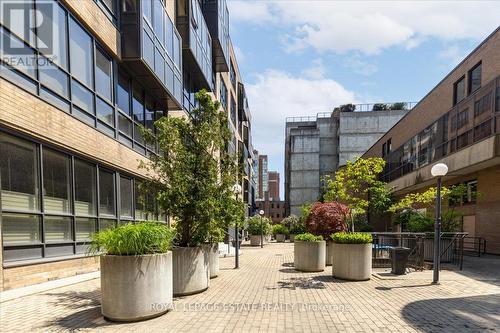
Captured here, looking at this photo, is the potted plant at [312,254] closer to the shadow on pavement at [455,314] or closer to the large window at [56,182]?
the shadow on pavement at [455,314]

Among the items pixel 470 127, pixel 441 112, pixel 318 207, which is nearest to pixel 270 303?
pixel 318 207

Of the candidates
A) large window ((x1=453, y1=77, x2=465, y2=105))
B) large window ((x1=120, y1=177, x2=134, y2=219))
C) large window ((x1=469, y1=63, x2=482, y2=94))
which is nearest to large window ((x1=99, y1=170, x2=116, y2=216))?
large window ((x1=120, y1=177, x2=134, y2=219))

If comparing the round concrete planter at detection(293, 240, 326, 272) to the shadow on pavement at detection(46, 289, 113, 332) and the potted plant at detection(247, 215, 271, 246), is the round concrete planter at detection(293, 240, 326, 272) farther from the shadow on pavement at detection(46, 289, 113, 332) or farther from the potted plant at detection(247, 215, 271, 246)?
the potted plant at detection(247, 215, 271, 246)

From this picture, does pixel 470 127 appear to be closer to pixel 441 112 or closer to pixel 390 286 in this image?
pixel 441 112

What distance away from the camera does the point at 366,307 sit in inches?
242

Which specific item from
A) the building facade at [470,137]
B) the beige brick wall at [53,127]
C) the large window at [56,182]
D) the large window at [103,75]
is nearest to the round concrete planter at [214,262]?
the beige brick wall at [53,127]

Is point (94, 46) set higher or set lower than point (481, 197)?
higher

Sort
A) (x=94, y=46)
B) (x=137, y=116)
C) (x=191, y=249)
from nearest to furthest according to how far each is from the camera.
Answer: (x=191, y=249), (x=94, y=46), (x=137, y=116)

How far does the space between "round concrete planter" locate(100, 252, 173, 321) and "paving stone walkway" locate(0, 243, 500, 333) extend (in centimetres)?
19

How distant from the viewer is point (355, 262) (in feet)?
28.8

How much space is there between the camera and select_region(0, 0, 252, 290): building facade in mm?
7098

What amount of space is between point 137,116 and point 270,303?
1029 cm

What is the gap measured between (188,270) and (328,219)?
5.62m

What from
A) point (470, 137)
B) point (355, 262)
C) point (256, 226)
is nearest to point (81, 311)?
point (355, 262)
